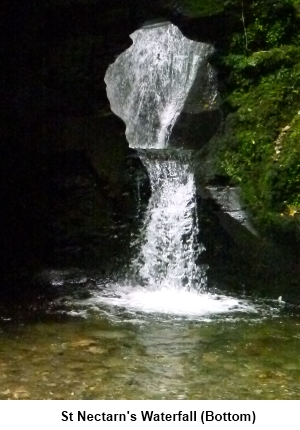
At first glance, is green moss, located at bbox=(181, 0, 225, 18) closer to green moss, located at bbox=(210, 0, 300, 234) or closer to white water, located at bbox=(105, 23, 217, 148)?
green moss, located at bbox=(210, 0, 300, 234)

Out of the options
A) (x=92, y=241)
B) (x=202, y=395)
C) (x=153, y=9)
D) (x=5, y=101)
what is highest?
(x=153, y=9)

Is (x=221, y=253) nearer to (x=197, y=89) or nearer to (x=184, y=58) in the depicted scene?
(x=197, y=89)

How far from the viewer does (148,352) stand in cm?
569

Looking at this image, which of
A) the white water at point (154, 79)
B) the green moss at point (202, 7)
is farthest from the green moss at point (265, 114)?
the white water at point (154, 79)

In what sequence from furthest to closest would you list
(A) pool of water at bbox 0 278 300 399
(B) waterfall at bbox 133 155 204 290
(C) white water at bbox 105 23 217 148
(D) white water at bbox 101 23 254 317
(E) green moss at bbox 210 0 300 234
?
(C) white water at bbox 105 23 217 148 → (B) waterfall at bbox 133 155 204 290 → (D) white water at bbox 101 23 254 317 → (E) green moss at bbox 210 0 300 234 → (A) pool of water at bbox 0 278 300 399

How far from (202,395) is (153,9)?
655 centimetres

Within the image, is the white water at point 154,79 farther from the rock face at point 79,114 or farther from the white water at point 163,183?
the rock face at point 79,114

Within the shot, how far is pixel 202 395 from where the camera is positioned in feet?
15.2

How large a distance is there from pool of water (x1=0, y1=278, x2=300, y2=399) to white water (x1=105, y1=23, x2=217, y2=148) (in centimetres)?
513

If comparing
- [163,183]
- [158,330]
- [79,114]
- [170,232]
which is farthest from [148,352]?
[79,114]

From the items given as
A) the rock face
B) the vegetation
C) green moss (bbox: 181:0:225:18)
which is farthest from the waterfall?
green moss (bbox: 181:0:225:18)

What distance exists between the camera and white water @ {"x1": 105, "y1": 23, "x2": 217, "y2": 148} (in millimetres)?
11406

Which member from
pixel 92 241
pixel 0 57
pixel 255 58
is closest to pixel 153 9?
pixel 255 58

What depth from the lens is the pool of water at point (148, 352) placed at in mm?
4738
